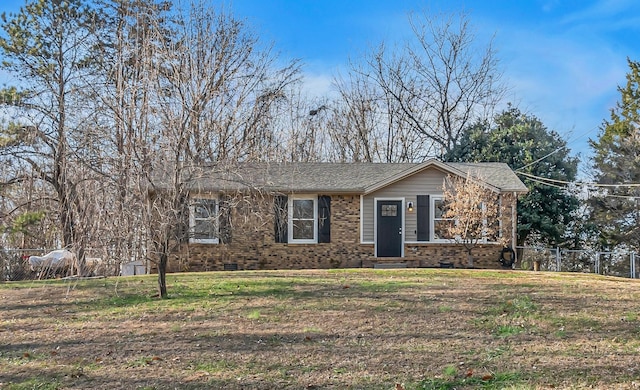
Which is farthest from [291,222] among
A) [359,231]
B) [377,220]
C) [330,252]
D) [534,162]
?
[534,162]

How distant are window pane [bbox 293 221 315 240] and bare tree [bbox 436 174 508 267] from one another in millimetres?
4051

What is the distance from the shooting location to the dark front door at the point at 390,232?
17.2 m

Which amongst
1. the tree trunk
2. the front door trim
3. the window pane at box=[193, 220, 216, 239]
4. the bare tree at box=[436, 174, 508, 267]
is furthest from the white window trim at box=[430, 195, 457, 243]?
the tree trunk

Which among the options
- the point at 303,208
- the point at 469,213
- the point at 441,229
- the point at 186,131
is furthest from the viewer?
the point at 303,208

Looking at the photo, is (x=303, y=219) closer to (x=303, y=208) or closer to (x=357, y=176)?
(x=303, y=208)

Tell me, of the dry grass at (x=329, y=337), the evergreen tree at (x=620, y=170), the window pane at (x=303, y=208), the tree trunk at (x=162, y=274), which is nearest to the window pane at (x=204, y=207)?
the tree trunk at (x=162, y=274)

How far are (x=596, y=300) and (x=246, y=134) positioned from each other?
692 centimetres

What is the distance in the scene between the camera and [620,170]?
25453 mm

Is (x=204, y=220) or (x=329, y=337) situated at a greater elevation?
(x=204, y=220)

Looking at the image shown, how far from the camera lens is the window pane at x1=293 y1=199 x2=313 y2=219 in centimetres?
1739

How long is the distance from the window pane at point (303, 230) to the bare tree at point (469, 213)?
405 cm

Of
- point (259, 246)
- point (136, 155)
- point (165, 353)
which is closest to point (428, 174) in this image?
point (259, 246)

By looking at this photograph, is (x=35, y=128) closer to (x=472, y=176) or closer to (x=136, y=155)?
(x=136, y=155)

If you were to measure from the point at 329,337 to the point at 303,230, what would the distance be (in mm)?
10805
